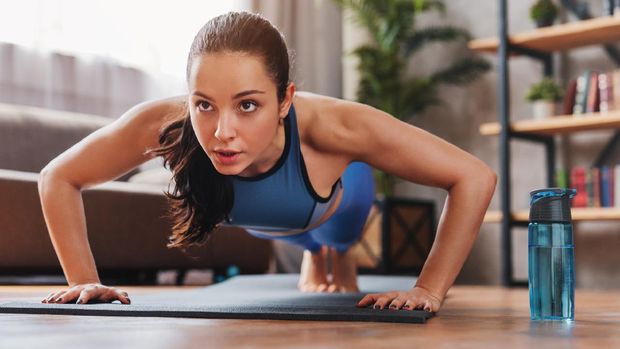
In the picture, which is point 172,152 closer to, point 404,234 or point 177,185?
point 177,185

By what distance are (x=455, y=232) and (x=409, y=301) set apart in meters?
0.17

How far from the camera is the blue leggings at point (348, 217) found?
2.11 meters

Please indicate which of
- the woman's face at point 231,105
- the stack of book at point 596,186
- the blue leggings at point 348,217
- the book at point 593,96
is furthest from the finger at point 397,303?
the book at point 593,96

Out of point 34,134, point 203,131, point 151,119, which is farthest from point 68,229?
point 34,134

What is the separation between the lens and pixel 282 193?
1575 mm

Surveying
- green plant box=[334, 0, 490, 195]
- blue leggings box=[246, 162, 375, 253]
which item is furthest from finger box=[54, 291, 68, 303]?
green plant box=[334, 0, 490, 195]

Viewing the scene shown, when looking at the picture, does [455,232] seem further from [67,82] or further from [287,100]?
[67,82]

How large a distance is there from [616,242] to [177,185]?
2619mm

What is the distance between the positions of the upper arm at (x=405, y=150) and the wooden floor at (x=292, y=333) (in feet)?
0.92

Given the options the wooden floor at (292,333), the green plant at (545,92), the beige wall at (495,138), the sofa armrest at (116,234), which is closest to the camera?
the wooden floor at (292,333)

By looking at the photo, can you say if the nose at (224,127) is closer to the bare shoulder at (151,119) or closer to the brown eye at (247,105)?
the brown eye at (247,105)

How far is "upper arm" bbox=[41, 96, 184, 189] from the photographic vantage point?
58.3 inches

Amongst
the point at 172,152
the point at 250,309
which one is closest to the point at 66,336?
the point at 250,309

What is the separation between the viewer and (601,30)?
336cm
